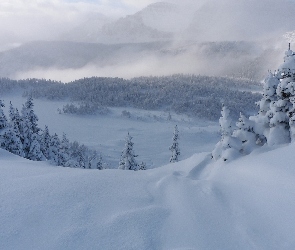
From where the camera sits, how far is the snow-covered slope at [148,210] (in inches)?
197

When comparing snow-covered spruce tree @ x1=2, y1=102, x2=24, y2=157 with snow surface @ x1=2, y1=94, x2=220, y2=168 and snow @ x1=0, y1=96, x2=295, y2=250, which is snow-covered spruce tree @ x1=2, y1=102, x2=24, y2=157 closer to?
snow @ x1=0, y1=96, x2=295, y2=250

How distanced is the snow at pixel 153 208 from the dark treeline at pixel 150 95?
4903 inches

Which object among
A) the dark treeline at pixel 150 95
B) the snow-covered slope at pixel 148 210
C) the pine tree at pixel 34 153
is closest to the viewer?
the snow-covered slope at pixel 148 210

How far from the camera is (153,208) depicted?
20.2 feet

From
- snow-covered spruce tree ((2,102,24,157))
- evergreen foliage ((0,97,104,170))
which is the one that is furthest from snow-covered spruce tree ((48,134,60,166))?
snow-covered spruce tree ((2,102,24,157))

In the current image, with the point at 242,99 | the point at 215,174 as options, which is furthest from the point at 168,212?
the point at 242,99

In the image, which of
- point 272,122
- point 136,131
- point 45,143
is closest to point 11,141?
point 45,143

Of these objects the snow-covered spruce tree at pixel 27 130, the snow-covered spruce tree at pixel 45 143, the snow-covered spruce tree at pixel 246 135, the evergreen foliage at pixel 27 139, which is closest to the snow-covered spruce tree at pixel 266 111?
the snow-covered spruce tree at pixel 246 135

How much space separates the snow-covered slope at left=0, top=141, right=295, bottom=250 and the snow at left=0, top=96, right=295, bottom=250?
0.06 feet

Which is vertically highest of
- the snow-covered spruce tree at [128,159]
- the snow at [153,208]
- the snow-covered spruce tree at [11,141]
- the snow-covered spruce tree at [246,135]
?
the snow-covered spruce tree at [246,135]

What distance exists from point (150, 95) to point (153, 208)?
5850 inches

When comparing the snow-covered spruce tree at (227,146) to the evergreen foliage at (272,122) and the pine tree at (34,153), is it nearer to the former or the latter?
the evergreen foliage at (272,122)

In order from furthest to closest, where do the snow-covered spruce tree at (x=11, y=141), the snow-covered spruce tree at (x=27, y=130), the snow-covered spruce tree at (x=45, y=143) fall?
the snow-covered spruce tree at (x=45, y=143) → the snow-covered spruce tree at (x=27, y=130) → the snow-covered spruce tree at (x=11, y=141)

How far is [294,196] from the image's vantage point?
20.3ft
